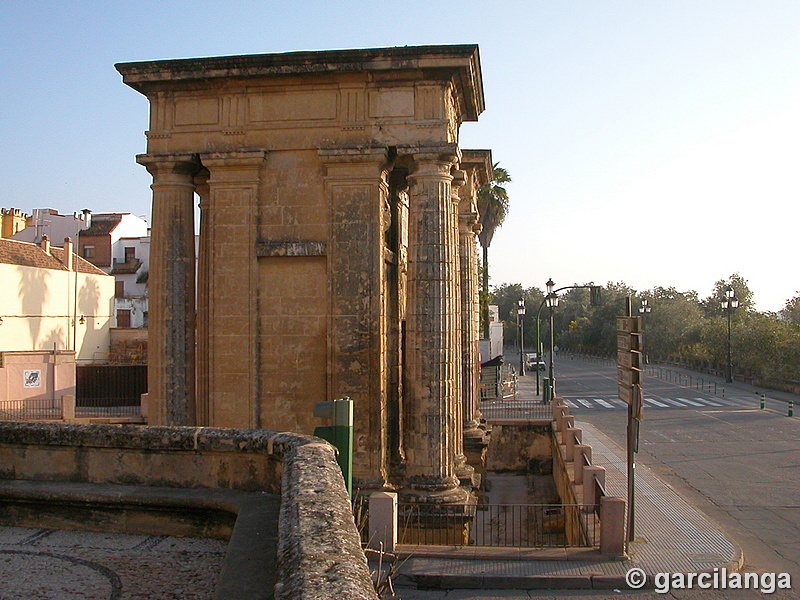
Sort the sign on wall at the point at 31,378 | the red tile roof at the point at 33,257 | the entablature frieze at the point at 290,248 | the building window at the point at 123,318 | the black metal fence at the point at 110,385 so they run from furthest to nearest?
the building window at the point at 123,318
the red tile roof at the point at 33,257
the black metal fence at the point at 110,385
the sign on wall at the point at 31,378
the entablature frieze at the point at 290,248

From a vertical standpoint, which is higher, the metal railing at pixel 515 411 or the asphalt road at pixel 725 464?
the metal railing at pixel 515 411

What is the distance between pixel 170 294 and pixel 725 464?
640 inches

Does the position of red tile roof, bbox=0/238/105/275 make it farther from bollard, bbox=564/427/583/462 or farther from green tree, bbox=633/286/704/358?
green tree, bbox=633/286/704/358

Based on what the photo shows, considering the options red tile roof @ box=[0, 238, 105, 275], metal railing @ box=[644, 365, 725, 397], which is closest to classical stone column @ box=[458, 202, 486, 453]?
red tile roof @ box=[0, 238, 105, 275]

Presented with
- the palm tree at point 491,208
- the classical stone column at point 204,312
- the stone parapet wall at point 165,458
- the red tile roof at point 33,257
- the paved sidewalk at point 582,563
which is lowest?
the paved sidewalk at point 582,563

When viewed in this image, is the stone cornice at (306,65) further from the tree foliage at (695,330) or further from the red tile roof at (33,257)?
the red tile roof at (33,257)

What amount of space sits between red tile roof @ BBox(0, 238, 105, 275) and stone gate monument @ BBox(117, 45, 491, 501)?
26166mm

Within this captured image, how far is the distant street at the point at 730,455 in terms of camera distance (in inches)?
547

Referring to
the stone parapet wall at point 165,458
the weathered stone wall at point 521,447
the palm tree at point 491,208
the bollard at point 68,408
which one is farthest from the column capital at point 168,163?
the palm tree at point 491,208

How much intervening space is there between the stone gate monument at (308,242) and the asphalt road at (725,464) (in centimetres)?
417

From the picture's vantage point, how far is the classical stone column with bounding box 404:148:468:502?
13.3 metres

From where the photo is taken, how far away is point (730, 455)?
73.4 feet

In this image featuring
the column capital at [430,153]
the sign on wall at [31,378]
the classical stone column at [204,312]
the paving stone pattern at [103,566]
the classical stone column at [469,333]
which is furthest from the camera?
the sign on wall at [31,378]

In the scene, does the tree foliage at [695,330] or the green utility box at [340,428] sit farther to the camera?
the tree foliage at [695,330]
